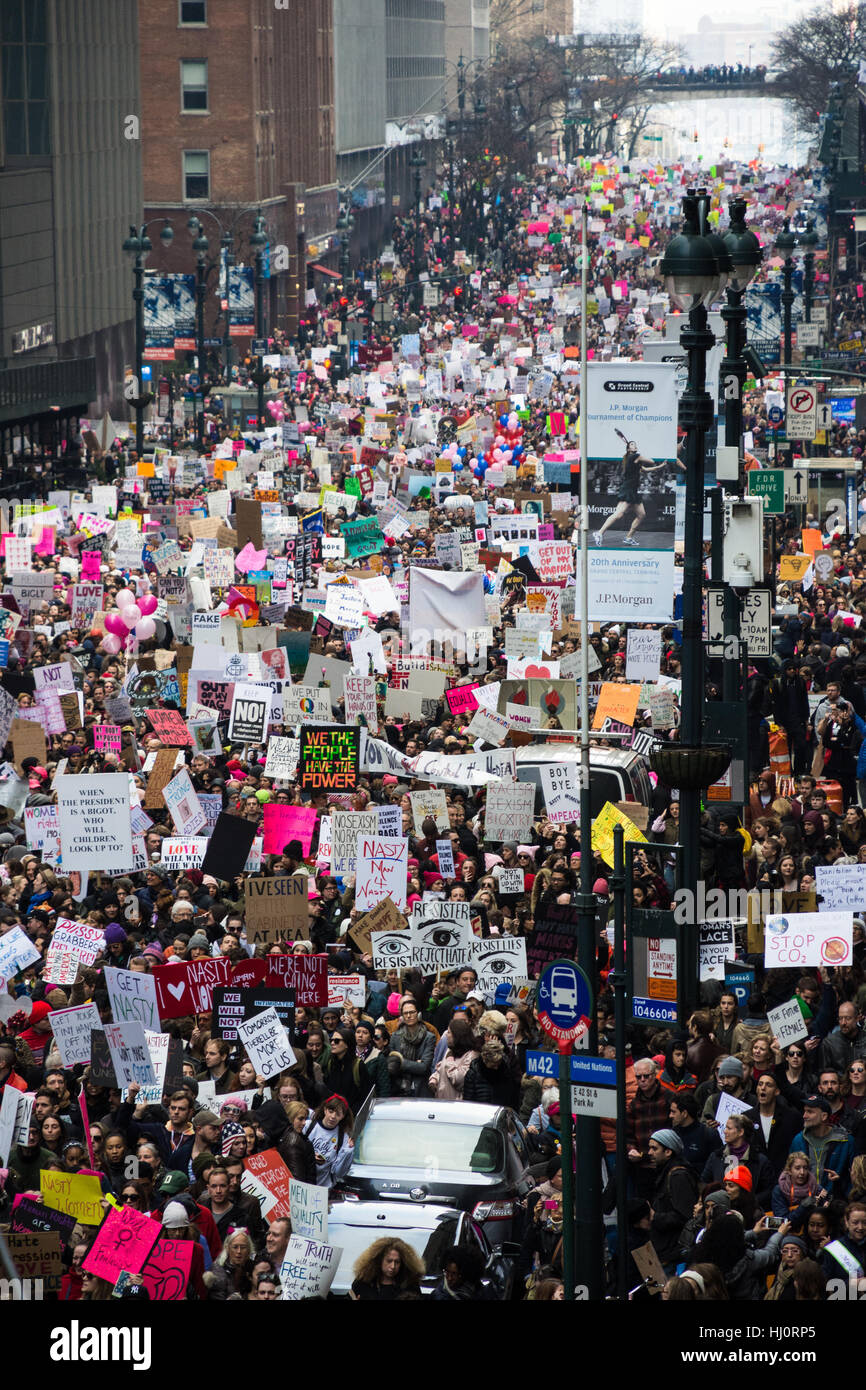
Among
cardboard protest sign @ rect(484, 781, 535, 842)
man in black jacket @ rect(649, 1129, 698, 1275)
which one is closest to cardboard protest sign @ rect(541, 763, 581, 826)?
cardboard protest sign @ rect(484, 781, 535, 842)

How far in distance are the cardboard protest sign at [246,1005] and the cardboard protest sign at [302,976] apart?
0.16 m

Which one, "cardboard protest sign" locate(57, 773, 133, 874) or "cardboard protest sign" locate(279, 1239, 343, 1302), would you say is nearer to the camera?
"cardboard protest sign" locate(279, 1239, 343, 1302)

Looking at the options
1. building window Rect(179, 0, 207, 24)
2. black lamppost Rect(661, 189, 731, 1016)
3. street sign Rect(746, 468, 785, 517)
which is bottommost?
street sign Rect(746, 468, 785, 517)


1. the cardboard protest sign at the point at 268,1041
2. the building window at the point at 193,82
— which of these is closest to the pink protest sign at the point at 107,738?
the cardboard protest sign at the point at 268,1041

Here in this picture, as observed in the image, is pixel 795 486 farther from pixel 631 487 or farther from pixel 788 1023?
pixel 788 1023

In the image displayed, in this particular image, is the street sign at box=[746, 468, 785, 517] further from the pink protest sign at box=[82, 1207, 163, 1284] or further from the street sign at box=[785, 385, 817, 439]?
the pink protest sign at box=[82, 1207, 163, 1284]

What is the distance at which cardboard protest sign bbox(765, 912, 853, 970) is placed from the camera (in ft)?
43.2

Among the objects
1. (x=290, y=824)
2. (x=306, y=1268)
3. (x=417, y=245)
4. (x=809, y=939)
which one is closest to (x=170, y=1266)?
(x=306, y=1268)

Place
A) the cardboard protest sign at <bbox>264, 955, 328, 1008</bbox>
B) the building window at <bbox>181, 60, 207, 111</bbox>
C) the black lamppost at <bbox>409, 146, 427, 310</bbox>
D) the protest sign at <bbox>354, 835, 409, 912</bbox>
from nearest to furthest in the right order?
the cardboard protest sign at <bbox>264, 955, 328, 1008</bbox>
the protest sign at <bbox>354, 835, 409, 912</bbox>
the black lamppost at <bbox>409, 146, 427, 310</bbox>
the building window at <bbox>181, 60, 207, 111</bbox>

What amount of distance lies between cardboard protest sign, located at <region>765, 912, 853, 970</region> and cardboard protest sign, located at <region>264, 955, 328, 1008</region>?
2.63m

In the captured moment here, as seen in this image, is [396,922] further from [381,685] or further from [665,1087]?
[381,685]

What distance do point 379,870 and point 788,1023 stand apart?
3923 millimetres

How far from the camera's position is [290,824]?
17719mm

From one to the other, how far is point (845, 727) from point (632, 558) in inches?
255
